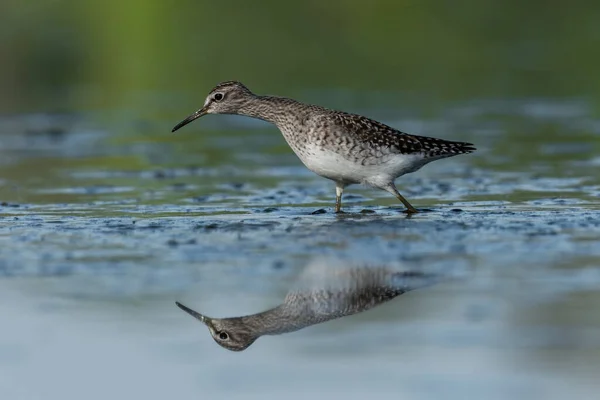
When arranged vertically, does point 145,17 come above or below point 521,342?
above

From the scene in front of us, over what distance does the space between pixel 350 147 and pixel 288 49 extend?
1781 centimetres

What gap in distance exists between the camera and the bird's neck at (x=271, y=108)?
1240 centimetres

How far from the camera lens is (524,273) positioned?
858 centimetres

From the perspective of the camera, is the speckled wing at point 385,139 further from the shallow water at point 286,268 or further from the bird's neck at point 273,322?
the bird's neck at point 273,322

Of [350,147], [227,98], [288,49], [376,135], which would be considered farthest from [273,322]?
[288,49]

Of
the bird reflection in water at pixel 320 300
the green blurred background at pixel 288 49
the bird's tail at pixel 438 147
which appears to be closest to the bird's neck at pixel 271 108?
the bird's tail at pixel 438 147

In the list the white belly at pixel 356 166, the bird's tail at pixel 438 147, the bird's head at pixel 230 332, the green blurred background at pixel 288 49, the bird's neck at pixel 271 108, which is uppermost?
the green blurred background at pixel 288 49

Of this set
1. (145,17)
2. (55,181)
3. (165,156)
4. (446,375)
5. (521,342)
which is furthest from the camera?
(145,17)

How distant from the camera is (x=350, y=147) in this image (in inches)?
467

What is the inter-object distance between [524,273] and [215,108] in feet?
17.5

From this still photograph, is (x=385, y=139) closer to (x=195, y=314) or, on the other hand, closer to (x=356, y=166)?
(x=356, y=166)

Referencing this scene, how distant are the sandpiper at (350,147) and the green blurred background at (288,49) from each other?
31.8ft

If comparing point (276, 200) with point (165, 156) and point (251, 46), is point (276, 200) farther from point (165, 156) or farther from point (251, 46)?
point (251, 46)

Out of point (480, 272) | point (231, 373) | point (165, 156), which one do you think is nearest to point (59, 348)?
point (231, 373)
